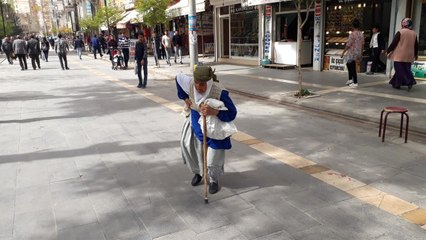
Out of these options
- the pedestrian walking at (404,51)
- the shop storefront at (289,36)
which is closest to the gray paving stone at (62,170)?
→ the pedestrian walking at (404,51)

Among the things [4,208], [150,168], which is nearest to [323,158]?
[150,168]

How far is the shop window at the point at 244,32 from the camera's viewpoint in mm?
17750

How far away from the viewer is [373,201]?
13.1 ft

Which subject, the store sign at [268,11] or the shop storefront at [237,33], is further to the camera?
the shop storefront at [237,33]

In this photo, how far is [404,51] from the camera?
948 centimetres

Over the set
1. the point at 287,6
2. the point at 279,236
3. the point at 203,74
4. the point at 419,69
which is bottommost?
the point at 279,236

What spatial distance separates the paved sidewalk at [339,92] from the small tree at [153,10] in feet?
20.3

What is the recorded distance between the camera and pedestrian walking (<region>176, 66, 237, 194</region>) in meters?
3.85

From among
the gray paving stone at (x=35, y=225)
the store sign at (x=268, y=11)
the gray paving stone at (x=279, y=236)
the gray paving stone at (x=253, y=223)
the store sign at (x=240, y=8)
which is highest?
the store sign at (x=240, y=8)

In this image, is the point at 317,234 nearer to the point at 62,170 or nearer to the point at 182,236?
the point at 182,236

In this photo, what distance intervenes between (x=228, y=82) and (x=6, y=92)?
23.5 ft

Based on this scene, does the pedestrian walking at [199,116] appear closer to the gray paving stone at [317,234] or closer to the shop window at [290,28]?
the gray paving stone at [317,234]

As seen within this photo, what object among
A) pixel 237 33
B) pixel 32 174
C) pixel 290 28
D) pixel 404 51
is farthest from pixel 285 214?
pixel 237 33

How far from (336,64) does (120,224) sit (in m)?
11.9
